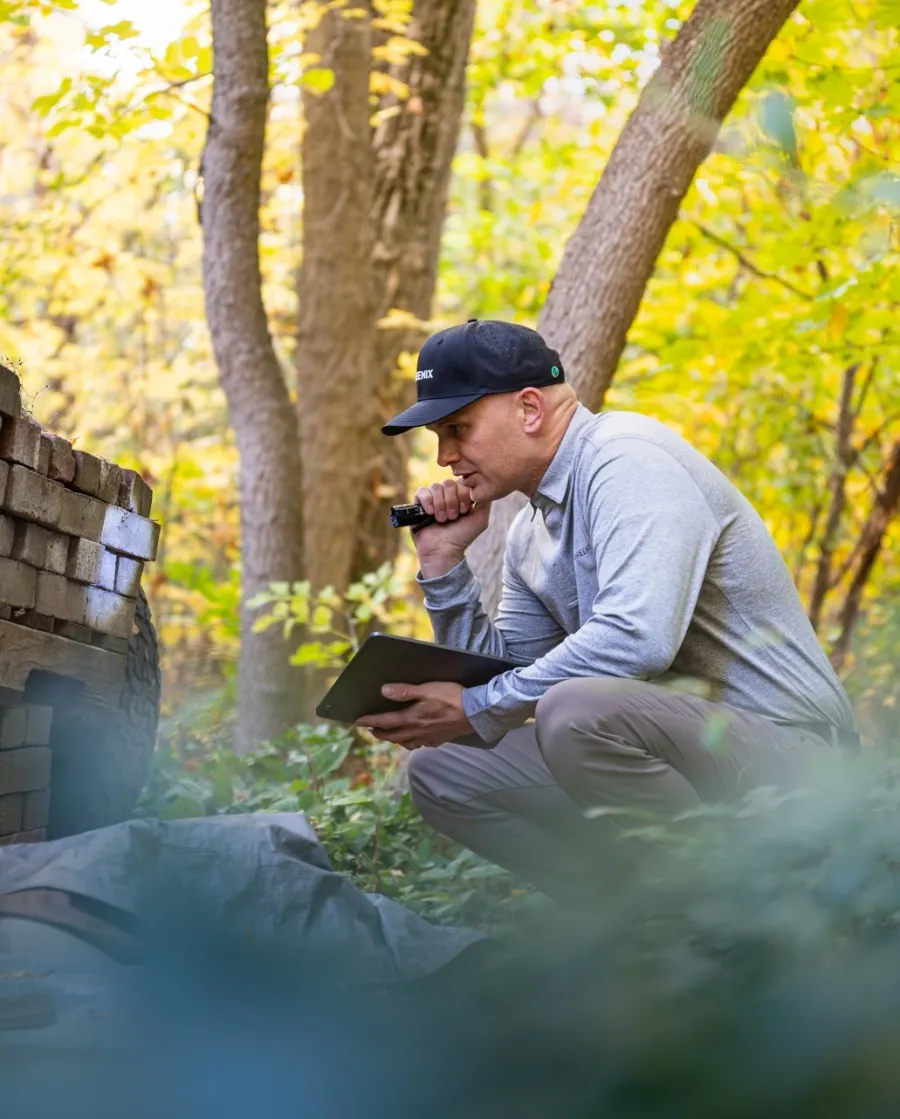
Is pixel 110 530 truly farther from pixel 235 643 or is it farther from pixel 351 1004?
pixel 235 643

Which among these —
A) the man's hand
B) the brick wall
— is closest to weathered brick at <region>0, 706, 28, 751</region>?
the brick wall

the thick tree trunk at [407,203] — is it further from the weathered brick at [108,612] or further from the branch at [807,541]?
the weathered brick at [108,612]

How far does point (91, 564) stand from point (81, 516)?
0.13 meters

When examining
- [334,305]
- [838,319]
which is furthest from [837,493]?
[334,305]

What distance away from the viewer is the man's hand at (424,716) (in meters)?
2.99

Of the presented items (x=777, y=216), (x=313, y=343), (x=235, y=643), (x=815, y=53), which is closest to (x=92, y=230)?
(x=235, y=643)

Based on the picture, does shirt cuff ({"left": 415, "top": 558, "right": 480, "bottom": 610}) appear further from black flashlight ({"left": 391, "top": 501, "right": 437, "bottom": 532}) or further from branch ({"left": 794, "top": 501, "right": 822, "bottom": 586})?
branch ({"left": 794, "top": 501, "right": 822, "bottom": 586})

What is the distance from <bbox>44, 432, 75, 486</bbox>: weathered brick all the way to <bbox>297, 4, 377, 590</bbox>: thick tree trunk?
3306 mm

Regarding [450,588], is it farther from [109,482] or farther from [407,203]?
Result: [407,203]

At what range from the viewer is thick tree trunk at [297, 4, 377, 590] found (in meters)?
6.44

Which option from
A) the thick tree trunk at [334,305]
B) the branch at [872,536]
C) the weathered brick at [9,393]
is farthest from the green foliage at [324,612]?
the branch at [872,536]

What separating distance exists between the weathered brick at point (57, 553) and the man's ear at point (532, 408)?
1.14m

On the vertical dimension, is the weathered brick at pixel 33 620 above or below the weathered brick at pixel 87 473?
below

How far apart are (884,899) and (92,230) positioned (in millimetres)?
10408
